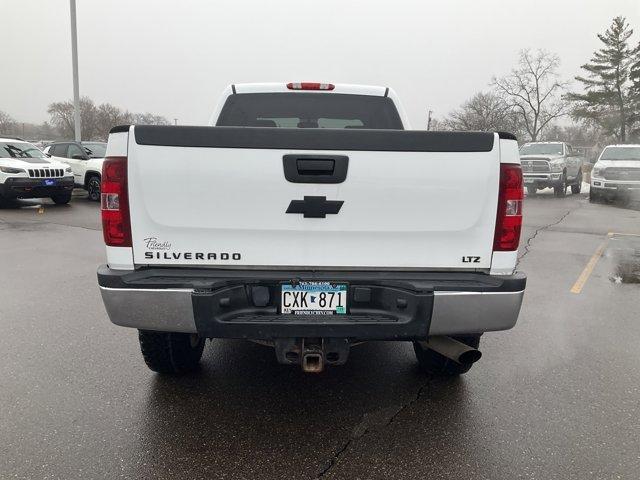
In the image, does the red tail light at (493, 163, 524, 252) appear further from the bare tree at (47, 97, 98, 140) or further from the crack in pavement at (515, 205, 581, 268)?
the bare tree at (47, 97, 98, 140)

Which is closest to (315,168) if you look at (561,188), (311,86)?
(311,86)

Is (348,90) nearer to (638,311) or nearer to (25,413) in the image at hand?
(25,413)

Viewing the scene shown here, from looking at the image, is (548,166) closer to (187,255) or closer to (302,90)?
(302,90)

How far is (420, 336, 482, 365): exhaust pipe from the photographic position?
Result: 3.01 metres

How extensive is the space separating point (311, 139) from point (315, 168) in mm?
148

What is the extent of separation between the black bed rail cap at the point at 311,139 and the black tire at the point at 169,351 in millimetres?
1296

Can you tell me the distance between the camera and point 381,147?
2.61 metres

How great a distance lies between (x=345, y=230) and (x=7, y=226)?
34.9ft

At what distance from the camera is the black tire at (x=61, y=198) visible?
557 inches

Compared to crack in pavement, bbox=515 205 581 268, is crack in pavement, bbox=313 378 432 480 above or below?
below

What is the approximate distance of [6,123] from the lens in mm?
74812

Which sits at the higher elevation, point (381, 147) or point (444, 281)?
point (381, 147)

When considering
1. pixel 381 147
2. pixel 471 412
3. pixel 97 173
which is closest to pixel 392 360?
pixel 471 412

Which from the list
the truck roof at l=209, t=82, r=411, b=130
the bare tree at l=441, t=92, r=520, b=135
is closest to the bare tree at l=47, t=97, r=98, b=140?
the bare tree at l=441, t=92, r=520, b=135
